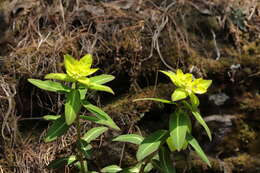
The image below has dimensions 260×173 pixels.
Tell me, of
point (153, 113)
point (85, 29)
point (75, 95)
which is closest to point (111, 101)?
point (153, 113)

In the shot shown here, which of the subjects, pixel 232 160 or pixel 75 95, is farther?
pixel 232 160

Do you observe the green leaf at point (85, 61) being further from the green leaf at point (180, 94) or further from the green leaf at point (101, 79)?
the green leaf at point (180, 94)

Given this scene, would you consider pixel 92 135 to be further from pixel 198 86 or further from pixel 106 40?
pixel 106 40

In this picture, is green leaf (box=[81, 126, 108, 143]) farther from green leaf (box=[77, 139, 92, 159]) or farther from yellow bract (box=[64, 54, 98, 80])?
yellow bract (box=[64, 54, 98, 80])

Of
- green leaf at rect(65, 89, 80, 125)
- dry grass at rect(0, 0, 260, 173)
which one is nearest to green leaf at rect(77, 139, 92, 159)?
green leaf at rect(65, 89, 80, 125)

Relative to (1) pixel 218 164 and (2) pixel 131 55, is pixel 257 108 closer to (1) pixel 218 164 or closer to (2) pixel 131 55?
(1) pixel 218 164

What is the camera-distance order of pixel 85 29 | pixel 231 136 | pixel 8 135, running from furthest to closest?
pixel 85 29, pixel 231 136, pixel 8 135
